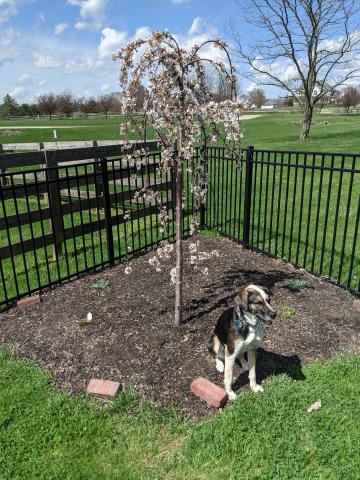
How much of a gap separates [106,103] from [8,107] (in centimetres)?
2227

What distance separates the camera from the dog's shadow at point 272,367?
3.58 meters

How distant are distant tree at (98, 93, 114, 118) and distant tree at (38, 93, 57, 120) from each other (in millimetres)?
11310

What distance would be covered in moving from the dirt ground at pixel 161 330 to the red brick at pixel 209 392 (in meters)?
0.07

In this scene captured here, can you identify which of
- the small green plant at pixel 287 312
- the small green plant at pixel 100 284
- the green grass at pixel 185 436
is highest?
the small green plant at pixel 100 284

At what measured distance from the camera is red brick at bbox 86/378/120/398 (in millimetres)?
3382

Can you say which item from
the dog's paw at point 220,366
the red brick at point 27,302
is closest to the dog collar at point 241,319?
the dog's paw at point 220,366

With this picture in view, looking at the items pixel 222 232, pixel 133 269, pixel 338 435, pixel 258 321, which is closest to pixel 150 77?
pixel 258 321

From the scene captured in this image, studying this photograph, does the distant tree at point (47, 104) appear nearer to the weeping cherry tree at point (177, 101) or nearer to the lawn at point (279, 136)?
the lawn at point (279, 136)

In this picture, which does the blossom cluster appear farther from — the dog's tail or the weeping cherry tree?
the dog's tail

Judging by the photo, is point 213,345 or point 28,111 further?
point 28,111

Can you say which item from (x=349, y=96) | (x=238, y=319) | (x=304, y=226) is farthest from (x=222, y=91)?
(x=349, y=96)

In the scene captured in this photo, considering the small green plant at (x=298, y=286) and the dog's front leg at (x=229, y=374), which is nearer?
the dog's front leg at (x=229, y=374)

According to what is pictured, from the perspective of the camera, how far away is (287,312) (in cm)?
450

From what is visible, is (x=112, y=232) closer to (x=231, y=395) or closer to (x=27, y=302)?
(x=27, y=302)
